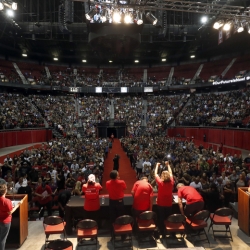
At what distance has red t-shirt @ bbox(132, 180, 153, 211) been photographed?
5318 millimetres

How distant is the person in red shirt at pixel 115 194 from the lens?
17.7ft

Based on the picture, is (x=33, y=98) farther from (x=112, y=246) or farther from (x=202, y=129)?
(x=112, y=246)

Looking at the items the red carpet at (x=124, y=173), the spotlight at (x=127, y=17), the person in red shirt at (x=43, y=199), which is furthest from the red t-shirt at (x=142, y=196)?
the spotlight at (x=127, y=17)

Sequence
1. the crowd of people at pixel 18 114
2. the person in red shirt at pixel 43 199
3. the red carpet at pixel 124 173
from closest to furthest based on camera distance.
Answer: the person in red shirt at pixel 43 199 < the red carpet at pixel 124 173 < the crowd of people at pixel 18 114

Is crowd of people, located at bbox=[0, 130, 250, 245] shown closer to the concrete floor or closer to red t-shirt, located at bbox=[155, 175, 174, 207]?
red t-shirt, located at bbox=[155, 175, 174, 207]

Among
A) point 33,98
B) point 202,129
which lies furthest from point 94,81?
point 202,129

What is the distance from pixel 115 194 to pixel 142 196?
621 mm

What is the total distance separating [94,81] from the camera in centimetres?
3716

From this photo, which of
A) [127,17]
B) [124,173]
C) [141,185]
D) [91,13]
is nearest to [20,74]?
[91,13]

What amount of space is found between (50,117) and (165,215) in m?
27.1

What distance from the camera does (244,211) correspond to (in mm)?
5938

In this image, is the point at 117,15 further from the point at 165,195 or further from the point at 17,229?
the point at 17,229

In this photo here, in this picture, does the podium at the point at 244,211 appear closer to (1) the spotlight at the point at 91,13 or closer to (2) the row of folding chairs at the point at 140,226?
(2) the row of folding chairs at the point at 140,226

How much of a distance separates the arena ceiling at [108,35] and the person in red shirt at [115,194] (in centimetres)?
833
